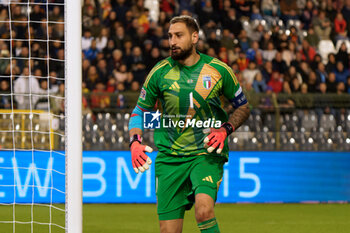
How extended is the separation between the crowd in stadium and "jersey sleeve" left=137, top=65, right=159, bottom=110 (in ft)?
19.4

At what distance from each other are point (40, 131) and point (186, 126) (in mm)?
5012

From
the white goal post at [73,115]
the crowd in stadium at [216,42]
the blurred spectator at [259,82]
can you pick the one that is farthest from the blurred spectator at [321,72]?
the white goal post at [73,115]

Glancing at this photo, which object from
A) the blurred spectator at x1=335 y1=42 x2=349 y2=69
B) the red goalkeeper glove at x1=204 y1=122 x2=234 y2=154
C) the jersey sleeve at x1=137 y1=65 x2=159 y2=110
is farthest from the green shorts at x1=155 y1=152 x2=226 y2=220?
the blurred spectator at x1=335 y1=42 x2=349 y2=69

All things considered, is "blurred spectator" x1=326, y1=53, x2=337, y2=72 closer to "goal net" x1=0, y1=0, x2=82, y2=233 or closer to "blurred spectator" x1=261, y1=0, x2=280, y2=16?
"blurred spectator" x1=261, y1=0, x2=280, y2=16

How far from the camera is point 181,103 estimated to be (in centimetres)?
462

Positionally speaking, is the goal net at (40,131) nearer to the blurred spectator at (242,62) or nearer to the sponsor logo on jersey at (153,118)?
the sponsor logo on jersey at (153,118)

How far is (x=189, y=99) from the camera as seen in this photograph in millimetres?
4621

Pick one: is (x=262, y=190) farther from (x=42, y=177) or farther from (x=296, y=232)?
(x=42, y=177)

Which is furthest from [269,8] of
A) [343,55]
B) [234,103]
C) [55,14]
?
[234,103]

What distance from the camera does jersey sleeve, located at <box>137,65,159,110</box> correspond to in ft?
15.5

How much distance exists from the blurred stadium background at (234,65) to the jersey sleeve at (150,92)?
3.99 m

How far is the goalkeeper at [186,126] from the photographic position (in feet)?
14.9

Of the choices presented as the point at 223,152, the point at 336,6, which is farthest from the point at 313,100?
the point at 223,152

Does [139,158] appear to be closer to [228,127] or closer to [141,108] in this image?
[141,108]
